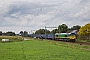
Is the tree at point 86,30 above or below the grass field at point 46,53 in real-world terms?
above

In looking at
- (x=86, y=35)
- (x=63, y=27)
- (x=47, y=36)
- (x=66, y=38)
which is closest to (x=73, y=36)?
(x=66, y=38)

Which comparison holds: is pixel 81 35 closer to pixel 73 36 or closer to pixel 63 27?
pixel 73 36

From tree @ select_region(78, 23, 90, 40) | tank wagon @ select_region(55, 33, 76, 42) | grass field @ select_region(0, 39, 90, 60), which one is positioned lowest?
grass field @ select_region(0, 39, 90, 60)

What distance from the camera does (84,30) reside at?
95.0 metres

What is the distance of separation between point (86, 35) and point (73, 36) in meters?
18.3

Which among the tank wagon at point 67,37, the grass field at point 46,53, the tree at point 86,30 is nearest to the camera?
the grass field at point 46,53

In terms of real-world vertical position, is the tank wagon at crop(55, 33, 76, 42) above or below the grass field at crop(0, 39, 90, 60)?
above

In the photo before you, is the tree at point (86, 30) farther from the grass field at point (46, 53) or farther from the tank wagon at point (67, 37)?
the grass field at point (46, 53)

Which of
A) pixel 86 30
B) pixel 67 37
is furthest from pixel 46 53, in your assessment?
pixel 86 30

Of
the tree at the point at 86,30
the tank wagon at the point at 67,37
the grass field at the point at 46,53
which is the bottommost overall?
the grass field at the point at 46,53

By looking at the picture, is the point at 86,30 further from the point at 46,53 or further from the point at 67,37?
the point at 46,53

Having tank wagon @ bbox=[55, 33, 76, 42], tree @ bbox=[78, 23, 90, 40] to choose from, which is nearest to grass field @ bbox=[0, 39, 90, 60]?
tank wagon @ bbox=[55, 33, 76, 42]

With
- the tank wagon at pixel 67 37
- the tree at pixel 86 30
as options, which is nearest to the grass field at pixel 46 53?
the tank wagon at pixel 67 37

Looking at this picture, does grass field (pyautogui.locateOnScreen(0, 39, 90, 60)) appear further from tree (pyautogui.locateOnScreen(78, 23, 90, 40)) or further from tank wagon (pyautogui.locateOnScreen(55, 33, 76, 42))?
tree (pyautogui.locateOnScreen(78, 23, 90, 40))
